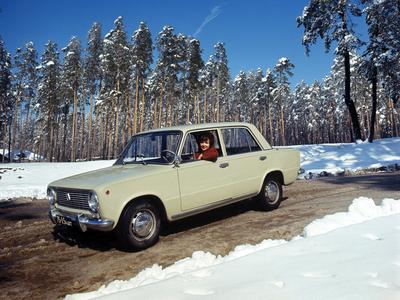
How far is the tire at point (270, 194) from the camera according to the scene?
22.6 feet

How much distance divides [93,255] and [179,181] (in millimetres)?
1748

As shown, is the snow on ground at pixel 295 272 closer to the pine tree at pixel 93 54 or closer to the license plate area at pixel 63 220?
the license plate area at pixel 63 220

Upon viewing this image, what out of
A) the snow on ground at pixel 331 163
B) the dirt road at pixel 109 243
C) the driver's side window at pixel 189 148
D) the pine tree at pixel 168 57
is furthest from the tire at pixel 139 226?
the pine tree at pixel 168 57

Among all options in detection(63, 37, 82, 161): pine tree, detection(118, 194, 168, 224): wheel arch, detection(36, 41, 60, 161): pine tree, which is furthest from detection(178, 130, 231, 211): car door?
detection(36, 41, 60, 161): pine tree

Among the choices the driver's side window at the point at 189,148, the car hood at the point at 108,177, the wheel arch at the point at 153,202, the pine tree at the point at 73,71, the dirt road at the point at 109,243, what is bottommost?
the dirt road at the point at 109,243

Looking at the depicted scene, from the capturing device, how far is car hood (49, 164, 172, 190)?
4.77m

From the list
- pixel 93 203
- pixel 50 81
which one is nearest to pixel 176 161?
pixel 93 203

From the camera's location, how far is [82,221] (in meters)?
4.74

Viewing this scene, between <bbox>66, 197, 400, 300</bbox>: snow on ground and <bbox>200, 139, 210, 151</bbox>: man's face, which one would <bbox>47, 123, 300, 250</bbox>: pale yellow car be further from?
<bbox>66, 197, 400, 300</bbox>: snow on ground

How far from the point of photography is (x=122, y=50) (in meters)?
38.3

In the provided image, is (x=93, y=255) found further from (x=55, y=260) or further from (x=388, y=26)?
(x=388, y=26)

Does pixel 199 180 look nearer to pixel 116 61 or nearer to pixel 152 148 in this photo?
pixel 152 148

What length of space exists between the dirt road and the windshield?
1403mm

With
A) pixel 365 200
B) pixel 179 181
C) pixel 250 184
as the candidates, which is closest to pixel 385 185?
pixel 365 200
